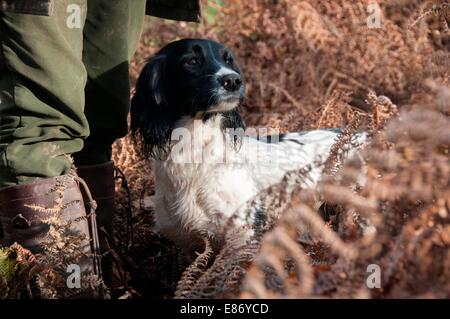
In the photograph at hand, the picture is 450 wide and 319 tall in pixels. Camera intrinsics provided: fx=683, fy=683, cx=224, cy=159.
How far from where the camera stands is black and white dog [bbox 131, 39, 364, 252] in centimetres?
359

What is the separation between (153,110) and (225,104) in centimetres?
47

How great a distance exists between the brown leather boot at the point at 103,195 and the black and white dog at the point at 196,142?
410 millimetres

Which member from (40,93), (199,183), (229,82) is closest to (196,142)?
(199,183)

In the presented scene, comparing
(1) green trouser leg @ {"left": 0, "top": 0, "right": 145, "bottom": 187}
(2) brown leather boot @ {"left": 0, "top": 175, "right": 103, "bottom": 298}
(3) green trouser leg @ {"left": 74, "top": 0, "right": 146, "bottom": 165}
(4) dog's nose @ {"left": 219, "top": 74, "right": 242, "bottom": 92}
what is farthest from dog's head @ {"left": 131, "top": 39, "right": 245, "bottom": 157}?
(2) brown leather boot @ {"left": 0, "top": 175, "right": 103, "bottom": 298}

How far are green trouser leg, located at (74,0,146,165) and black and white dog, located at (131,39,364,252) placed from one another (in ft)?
1.25

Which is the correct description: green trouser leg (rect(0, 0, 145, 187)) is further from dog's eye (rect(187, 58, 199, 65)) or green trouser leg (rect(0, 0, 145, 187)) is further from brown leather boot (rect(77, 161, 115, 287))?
dog's eye (rect(187, 58, 199, 65))

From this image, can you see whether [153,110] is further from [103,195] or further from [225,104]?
[103,195]

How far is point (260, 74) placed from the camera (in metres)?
5.98

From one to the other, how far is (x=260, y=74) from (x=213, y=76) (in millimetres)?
2443

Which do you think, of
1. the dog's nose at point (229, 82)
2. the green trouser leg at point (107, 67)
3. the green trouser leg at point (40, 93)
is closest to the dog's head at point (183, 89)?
the dog's nose at point (229, 82)

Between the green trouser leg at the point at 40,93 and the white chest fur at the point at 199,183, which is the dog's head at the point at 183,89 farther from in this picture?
the green trouser leg at the point at 40,93

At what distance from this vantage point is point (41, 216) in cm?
272

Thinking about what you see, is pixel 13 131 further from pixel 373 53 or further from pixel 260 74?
pixel 373 53

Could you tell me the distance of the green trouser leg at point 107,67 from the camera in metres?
3.19
